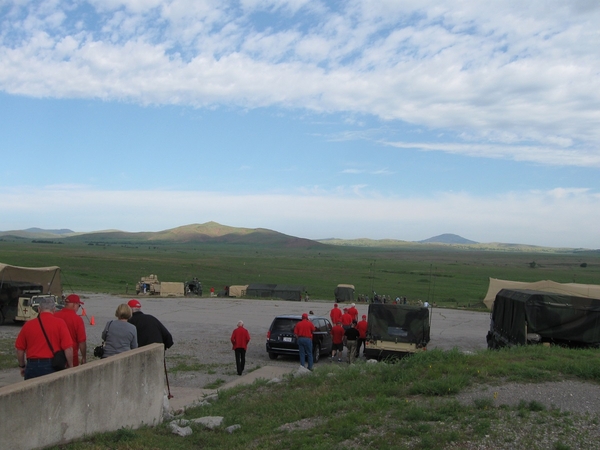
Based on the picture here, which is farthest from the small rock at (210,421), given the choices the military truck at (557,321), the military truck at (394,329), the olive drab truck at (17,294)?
the olive drab truck at (17,294)

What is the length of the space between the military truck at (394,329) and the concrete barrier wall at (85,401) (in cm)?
936

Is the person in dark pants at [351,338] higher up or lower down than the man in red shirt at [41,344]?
lower down

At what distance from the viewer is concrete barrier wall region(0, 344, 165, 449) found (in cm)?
560

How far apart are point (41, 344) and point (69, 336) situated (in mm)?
319

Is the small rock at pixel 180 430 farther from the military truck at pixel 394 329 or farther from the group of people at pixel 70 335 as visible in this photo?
the military truck at pixel 394 329

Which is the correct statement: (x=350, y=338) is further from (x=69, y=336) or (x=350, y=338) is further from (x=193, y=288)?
(x=193, y=288)

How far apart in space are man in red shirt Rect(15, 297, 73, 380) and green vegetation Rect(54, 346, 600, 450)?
1096 millimetres

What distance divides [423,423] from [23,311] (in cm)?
2060

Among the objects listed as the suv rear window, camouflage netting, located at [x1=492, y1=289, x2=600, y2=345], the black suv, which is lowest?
the black suv

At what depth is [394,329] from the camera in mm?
16547

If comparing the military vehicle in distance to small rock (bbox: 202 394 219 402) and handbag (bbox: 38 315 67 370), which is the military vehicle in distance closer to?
small rock (bbox: 202 394 219 402)

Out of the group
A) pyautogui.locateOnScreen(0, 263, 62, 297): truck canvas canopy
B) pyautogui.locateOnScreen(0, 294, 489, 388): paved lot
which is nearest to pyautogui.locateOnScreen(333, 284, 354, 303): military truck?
pyautogui.locateOnScreen(0, 294, 489, 388): paved lot

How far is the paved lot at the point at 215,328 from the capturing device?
1564cm

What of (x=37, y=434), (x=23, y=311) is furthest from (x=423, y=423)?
(x=23, y=311)
